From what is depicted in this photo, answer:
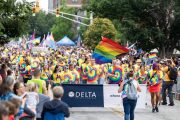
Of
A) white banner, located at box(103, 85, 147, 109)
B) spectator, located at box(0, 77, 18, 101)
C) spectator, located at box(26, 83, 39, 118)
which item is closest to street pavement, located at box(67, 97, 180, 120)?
white banner, located at box(103, 85, 147, 109)

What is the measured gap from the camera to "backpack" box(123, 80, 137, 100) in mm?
13898

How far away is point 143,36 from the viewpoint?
40.6 m

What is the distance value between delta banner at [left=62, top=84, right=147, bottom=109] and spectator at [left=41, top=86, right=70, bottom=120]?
8.49m

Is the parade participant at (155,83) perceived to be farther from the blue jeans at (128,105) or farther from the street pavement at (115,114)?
the blue jeans at (128,105)

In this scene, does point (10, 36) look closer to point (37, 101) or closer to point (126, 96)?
point (126, 96)

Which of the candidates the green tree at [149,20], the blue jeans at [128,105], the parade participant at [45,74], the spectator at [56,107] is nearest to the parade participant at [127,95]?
the blue jeans at [128,105]

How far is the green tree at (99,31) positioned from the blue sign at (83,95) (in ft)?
100

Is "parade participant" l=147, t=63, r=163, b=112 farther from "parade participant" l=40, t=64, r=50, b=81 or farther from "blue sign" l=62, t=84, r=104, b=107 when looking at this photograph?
"parade participant" l=40, t=64, r=50, b=81

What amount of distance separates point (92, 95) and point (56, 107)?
9.06 metres

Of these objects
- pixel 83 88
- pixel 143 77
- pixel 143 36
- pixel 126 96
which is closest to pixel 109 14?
pixel 143 36

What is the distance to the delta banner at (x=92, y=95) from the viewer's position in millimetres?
18203

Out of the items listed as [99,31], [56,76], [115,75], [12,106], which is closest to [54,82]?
[56,76]

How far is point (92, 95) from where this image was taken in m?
18.4

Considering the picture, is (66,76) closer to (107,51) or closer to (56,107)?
(107,51)
